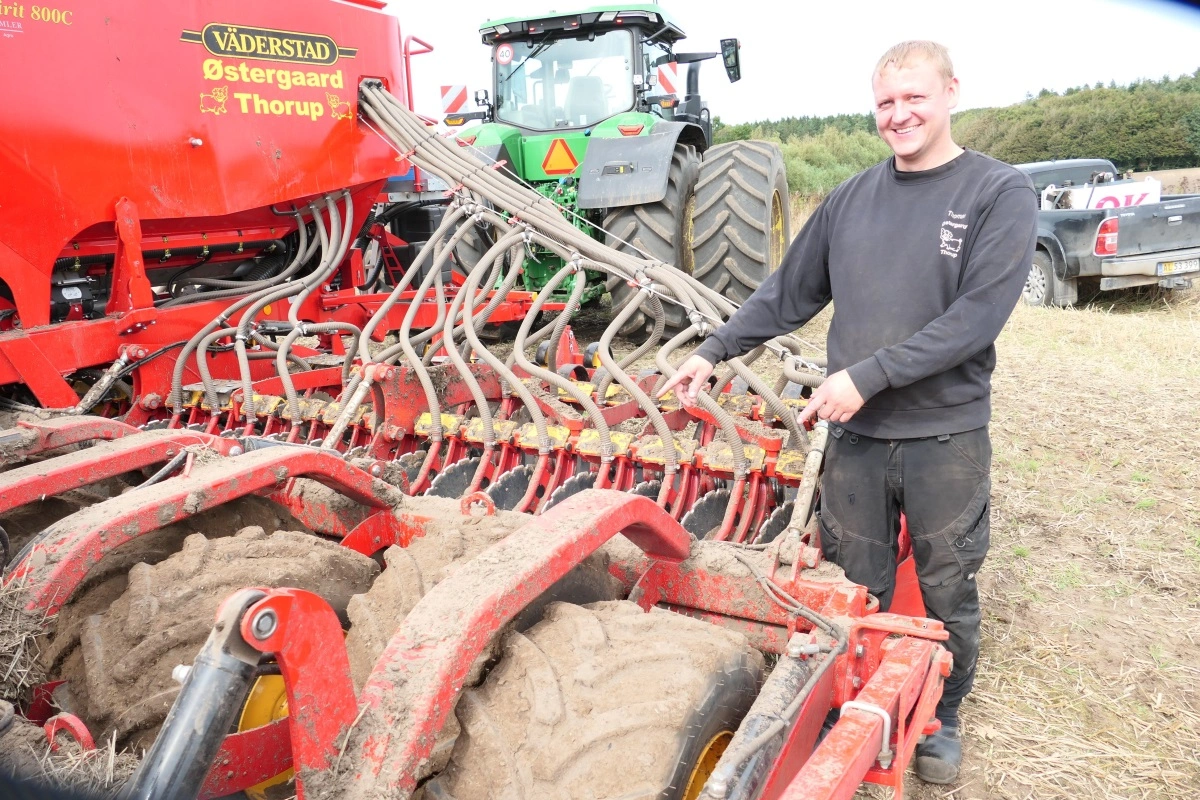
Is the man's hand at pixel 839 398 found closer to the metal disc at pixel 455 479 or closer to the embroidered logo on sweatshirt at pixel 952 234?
the embroidered logo on sweatshirt at pixel 952 234

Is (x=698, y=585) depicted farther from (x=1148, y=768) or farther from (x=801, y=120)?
(x=801, y=120)

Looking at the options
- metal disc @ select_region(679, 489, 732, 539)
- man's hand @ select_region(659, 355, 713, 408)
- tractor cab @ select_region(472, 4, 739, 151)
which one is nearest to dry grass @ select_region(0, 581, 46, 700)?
man's hand @ select_region(659, 355, 713, 408)

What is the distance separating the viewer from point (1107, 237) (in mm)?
7965

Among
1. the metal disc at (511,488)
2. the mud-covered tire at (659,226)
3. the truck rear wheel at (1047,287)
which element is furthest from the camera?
the truck rear wheel at (1047,287)

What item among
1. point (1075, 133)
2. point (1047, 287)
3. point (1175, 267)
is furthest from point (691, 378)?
point (1075, 133)

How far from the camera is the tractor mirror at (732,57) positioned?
6.91 meters

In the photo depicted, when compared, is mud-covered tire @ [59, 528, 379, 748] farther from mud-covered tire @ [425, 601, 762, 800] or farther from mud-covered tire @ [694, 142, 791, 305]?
mud-covered tire @ [694, 142, 791, 305]

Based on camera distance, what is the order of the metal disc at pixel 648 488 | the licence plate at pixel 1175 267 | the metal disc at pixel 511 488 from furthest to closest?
1. the licence plate at pixel 1175 267
2. the metal disc at pixel 511 488
3. the metal disc at pixel 648 488

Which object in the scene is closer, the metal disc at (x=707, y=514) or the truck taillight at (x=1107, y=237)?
the metal disc at (x=707, y=514)

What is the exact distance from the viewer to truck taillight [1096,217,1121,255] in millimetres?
7926

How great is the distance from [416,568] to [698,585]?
645 mm

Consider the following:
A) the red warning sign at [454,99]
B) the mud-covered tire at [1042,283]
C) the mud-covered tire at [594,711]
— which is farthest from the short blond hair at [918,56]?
the mud-covered tire at [1042,283]

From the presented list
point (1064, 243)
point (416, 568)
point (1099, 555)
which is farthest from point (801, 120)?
point (416, 568)

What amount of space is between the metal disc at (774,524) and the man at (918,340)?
0.92 ft
